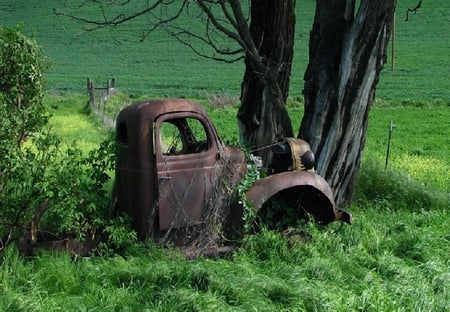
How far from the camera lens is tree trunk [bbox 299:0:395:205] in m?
8.88

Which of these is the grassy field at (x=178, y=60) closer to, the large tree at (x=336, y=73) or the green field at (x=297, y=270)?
the green field at (x=297, y=270)

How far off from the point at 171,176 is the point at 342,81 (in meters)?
3.52

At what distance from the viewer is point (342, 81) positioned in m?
9.05

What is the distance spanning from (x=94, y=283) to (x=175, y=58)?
53571 millimetres

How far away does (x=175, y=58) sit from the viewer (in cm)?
5822

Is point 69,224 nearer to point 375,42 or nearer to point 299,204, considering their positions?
point 299,204

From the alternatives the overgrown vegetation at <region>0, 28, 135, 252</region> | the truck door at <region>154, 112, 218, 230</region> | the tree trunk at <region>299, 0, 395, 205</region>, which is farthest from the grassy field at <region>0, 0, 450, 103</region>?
the overgrown vegetation at <region>0, 28, 135, 252</region>

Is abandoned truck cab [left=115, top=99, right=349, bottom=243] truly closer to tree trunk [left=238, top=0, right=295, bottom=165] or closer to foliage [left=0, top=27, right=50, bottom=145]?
foliage [left=0, top=27, right=50, bottom=145]

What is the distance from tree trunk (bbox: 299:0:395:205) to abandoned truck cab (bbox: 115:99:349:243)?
2032 millimetres

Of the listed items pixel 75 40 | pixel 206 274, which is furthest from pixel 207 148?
pixel 75 40

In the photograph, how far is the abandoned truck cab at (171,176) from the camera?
21.4ft

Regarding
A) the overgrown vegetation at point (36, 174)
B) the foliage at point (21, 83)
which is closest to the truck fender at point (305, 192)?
the overgrown vegetation at point (36, 174)

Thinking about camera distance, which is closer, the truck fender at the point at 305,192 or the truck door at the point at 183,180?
the truck door at the point at 183,180

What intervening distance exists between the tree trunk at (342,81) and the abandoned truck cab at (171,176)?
2032 mm
